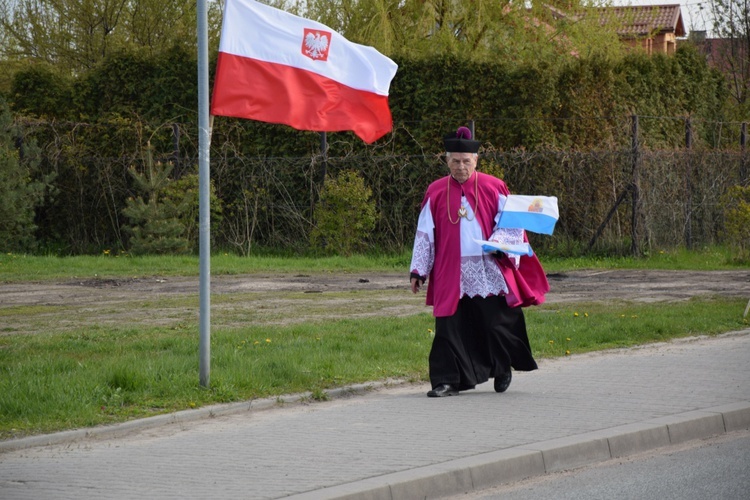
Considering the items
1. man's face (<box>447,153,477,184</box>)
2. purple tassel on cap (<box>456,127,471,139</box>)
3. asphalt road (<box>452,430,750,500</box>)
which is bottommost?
asphalt road (<box>452,430,750,500</box>)

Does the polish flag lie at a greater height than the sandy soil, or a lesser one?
greater

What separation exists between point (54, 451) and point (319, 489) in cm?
191

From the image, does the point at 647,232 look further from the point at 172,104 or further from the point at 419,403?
the point at 419,403

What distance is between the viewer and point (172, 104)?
81.2 feet

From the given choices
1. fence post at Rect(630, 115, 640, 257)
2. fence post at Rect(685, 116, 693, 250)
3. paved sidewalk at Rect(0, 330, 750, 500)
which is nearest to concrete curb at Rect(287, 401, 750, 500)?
paved sidewalk at Rect(0, 330, 750, 500)

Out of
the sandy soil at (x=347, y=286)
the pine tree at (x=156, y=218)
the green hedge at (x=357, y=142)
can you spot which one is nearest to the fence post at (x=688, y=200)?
the green hedge at (x=357, y=142)

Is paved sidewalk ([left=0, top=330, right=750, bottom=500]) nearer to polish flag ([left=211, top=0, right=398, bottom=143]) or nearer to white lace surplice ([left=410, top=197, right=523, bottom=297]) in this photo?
white lace surplice ([left=410, top=197, right=523, bottom=297])

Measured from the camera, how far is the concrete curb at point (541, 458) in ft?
18.7

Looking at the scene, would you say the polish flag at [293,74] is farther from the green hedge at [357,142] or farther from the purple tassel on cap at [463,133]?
the green hedge at [357,142]

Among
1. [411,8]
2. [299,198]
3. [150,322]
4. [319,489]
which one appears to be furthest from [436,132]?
[319,489]

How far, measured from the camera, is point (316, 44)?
8.48m

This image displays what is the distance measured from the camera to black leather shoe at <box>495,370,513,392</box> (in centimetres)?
869

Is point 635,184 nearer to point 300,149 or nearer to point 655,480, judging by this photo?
point 300,149

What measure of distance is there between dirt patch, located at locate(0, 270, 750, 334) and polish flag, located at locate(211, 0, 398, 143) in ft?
14.4
